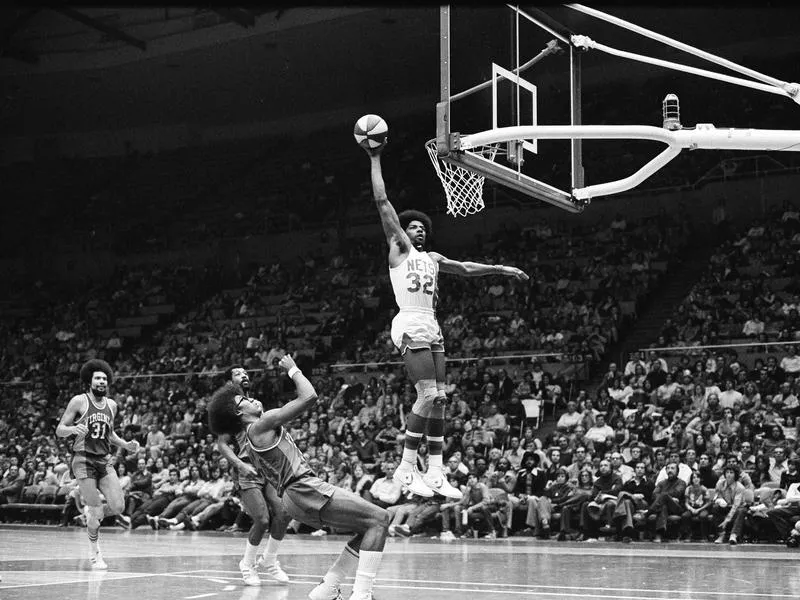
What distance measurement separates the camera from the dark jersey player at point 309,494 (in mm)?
8109

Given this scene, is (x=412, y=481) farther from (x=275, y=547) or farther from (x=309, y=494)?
(x=275, y=547)

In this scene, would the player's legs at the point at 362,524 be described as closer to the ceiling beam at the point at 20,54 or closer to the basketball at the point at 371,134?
the basketball at the point at 371,134

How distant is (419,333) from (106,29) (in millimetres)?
25483

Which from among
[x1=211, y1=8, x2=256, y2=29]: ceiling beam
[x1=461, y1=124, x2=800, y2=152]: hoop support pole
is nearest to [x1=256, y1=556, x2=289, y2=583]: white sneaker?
[x1=461, y1=124, x2=800, y2=152]: hoop support pole

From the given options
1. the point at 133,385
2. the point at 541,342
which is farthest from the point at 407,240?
the point at 133,385

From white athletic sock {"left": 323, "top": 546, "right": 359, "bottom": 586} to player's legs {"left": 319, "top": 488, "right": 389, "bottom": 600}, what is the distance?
247 mm

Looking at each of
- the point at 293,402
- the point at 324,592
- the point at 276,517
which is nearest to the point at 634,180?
the point at 293,402

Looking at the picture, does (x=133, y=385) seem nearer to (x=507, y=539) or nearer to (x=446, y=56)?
(x=507, y=539)

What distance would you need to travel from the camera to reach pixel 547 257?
86.8 feet

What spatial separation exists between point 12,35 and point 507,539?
961 inches

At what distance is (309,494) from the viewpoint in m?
8.28

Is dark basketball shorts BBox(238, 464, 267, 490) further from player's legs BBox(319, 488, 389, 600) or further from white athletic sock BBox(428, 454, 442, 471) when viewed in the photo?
player's legs BBox(319, 488, 389, 600)

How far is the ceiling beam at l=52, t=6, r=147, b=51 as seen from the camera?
30.6 meters

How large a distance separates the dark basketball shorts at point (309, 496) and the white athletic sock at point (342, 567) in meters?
0.36
